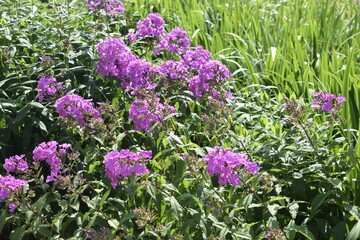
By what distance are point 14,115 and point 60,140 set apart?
0.46 metres

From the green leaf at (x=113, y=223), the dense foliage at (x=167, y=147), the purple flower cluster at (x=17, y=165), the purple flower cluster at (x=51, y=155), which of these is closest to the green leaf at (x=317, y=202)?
the dense foliage at (x=167, y=147)

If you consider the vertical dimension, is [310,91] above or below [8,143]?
above

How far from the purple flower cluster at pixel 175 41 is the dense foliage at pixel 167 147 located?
0.01 metres

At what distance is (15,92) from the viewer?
381 centimetres

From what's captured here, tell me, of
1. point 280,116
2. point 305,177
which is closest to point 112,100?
point 280,116

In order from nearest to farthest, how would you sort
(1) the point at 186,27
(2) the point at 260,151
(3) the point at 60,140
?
(2) the point at 260,151, (3) the point at 60,140, (1) the point at 186,27

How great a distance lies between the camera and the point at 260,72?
4363 millimetres

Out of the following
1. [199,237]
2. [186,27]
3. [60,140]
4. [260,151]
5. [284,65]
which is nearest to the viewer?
[199,237]

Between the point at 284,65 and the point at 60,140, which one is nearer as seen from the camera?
the point at 60,140

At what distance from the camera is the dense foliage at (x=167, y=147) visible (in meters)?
2.58

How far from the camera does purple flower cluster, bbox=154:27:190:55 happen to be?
3.73 m

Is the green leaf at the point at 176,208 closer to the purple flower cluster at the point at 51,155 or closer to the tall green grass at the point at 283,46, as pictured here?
the purple flower cluster at the point at 51,155

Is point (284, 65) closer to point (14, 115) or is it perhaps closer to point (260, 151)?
point (260, 151)

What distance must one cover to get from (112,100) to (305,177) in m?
1.42
